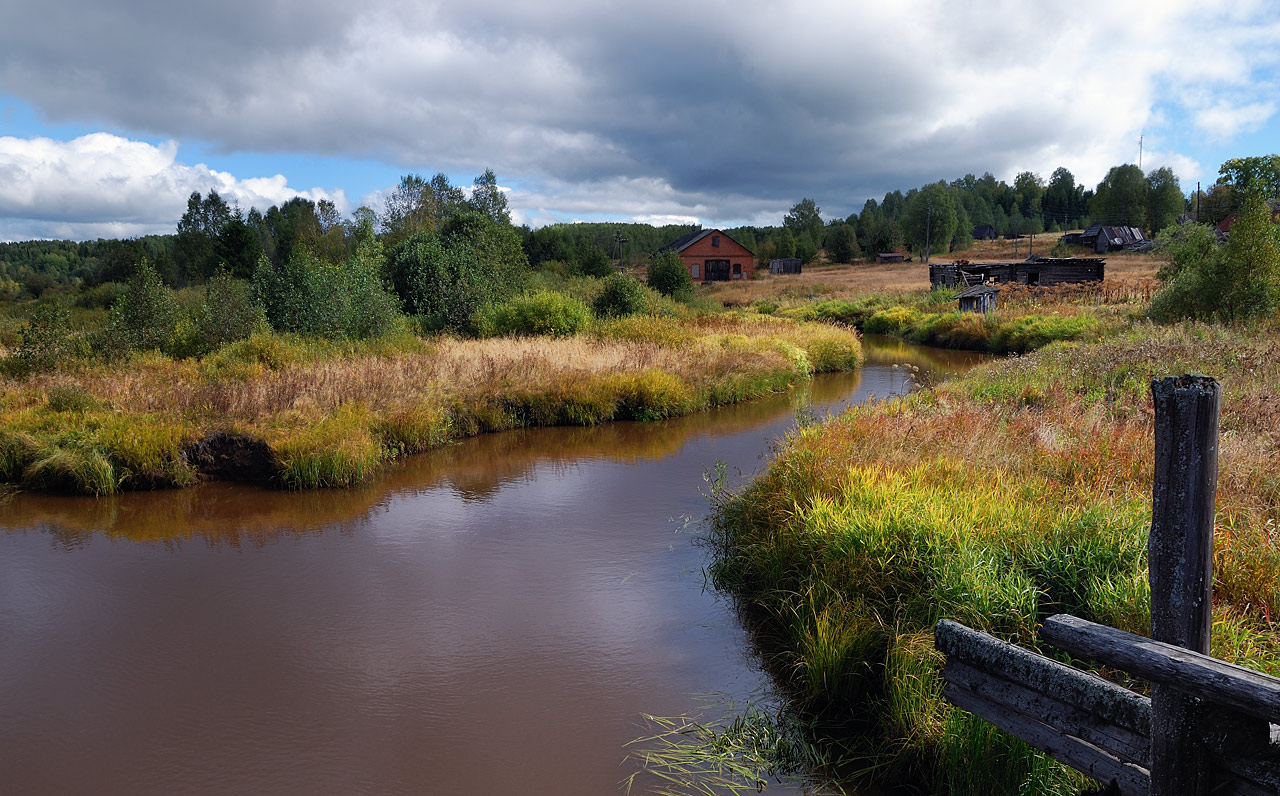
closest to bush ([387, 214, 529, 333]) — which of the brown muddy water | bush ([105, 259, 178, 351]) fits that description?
bush ([105, 259, 178, 351])

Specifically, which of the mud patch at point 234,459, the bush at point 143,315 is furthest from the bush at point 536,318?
the mud patch at point 234,459

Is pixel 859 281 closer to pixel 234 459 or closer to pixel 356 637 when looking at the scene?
pixel 234 459

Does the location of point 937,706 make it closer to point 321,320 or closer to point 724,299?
point 321,320

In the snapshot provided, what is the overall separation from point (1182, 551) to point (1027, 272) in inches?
1711

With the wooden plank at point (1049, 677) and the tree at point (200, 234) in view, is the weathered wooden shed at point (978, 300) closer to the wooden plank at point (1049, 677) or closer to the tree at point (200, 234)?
the wooden plank at point (1049, 677)

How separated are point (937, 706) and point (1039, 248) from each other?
94624 mm

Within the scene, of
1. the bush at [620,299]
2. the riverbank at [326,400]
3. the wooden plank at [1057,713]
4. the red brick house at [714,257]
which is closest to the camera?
the wooden plank at [1057,713]

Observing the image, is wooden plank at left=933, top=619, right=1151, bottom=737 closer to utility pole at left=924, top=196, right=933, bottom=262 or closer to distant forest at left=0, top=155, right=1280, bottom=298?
distant forest at left=0, top=155, right=1280, bottom=298

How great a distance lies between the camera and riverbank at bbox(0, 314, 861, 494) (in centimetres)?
1114

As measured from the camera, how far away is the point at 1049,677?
3.46 m

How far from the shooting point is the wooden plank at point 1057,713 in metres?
3.17

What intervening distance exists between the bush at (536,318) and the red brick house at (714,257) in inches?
1662

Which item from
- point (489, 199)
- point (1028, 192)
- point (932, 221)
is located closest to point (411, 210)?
point (489, 199)

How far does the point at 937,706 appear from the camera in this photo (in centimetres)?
475
